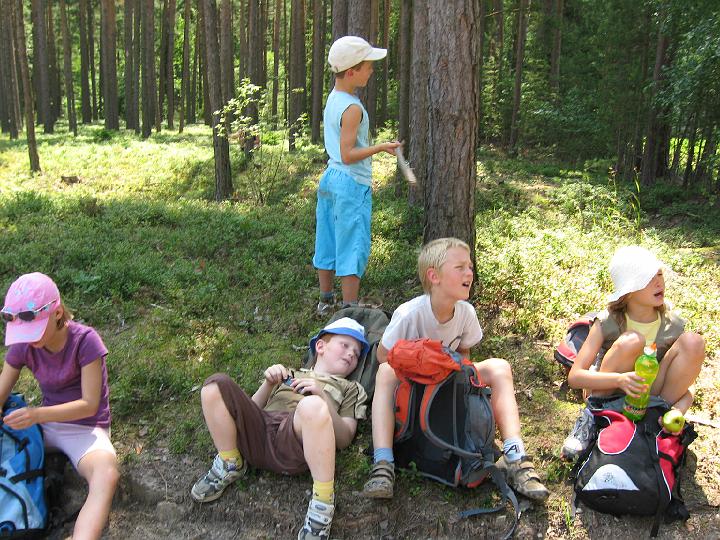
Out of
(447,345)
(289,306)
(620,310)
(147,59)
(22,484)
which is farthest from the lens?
(147,59)

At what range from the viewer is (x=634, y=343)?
3.53 metres

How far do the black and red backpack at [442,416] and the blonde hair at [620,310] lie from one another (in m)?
0.92

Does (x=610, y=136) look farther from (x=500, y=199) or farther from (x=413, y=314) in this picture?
(x=413, y=314)

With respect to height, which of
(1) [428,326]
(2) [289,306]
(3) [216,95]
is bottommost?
(2) [289,306]

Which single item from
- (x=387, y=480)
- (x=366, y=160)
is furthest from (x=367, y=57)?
(x=387, y=480)

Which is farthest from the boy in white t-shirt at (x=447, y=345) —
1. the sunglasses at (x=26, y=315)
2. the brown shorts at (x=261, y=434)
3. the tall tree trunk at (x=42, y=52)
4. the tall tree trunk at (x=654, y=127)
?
the tall tree trunk at (x=42, y=52)

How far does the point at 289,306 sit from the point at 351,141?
5.78 ft

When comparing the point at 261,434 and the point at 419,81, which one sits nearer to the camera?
the point at 261,434

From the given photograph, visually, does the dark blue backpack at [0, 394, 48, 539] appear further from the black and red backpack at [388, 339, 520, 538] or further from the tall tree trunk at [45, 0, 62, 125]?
the tall tree trunk at [45, 0, 62, 125]

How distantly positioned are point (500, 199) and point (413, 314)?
243 inches

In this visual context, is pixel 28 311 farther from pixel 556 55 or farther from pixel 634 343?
pixel 556 55

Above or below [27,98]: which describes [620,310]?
below

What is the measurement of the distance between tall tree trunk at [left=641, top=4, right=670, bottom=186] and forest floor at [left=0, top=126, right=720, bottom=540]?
3.90 ft

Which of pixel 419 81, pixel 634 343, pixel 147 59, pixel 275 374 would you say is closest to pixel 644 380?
pixel 634 343
